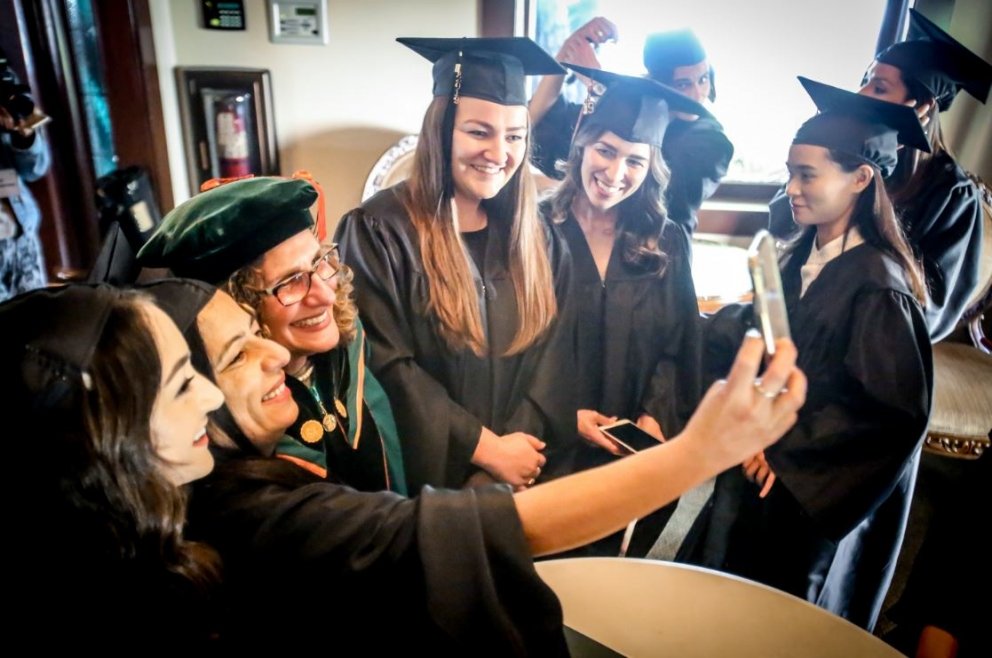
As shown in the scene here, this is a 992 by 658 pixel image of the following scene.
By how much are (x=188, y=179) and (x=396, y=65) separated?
36 centimetres

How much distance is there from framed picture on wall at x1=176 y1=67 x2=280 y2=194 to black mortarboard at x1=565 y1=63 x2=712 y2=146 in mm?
460

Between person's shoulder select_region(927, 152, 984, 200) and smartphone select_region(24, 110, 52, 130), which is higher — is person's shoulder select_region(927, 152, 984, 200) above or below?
below

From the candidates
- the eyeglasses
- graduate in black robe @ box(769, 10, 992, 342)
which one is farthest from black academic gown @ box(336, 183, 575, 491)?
graduate in black robe @ box(769, 10, 992, 342)

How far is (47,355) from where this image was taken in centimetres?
44

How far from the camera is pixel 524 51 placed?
2.47ft

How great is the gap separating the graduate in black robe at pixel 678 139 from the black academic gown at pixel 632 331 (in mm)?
60

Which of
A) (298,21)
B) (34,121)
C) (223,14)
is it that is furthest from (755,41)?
(34,121)

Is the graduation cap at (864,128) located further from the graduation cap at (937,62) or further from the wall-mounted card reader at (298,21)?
the wall-mounted card reader at (298,21)

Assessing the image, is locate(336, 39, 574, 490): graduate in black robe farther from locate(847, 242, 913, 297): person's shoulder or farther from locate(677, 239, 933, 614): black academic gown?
locate(847, 242, 913, 297): person's shoulder

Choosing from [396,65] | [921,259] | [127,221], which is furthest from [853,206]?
[127,221]

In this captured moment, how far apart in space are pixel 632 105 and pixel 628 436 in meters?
0.44

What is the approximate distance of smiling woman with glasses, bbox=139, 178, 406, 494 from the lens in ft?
1.92

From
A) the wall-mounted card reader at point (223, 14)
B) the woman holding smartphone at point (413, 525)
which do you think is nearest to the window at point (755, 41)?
the wall-mounted card reader at point (223, 14)

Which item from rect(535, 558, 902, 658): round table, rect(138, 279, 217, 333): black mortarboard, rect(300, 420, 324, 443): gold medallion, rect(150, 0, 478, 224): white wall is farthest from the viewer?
rect(150, 0, 478, 224): white wall
